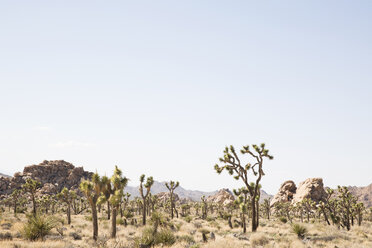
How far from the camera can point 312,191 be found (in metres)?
84.8

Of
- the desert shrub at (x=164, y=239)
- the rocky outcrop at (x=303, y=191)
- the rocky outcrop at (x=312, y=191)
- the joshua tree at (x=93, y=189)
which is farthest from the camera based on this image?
the rocky outcrop at (x=303, y=191)

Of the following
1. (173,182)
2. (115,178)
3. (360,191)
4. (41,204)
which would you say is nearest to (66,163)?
(41,204)

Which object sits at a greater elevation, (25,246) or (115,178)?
(115,178)

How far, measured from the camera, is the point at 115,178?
1955cm

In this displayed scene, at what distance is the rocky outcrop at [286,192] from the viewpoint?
308 feet

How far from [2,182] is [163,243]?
121846mm

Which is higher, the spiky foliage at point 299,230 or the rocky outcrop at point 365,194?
the spiky foliage at point 299,230

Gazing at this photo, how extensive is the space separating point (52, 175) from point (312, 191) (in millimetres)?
111224

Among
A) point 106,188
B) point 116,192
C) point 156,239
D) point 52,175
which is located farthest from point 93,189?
point 52,175

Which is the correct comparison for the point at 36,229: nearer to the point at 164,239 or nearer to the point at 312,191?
the point at 164,239

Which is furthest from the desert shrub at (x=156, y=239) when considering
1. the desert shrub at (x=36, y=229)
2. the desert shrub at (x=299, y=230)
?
the desert shrub at (x=299, y=230)

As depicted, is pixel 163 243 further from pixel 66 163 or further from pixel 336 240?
pixel 66 163

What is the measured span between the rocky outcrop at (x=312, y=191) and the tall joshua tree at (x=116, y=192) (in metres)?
77.3

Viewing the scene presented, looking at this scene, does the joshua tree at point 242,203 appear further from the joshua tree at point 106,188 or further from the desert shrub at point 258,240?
the joshua tree at point 106,188
